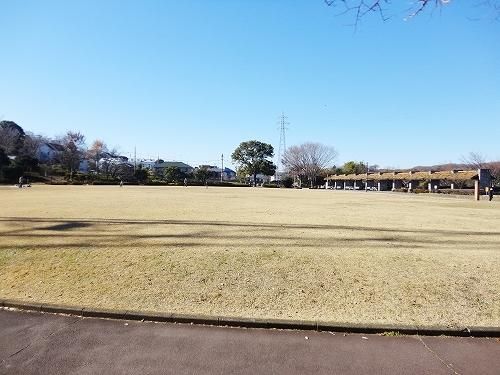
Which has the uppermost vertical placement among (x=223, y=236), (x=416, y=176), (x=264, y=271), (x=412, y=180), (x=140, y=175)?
(x=416, y=176)

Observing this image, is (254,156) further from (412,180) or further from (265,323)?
(265,323)

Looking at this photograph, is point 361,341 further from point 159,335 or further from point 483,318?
point 159,335

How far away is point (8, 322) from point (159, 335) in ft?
5.96

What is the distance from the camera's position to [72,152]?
60.2 meters

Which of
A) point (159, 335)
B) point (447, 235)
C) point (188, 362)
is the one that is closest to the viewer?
point (188, 362)

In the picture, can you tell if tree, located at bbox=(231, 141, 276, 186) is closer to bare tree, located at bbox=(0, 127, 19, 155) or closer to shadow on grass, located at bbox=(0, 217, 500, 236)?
bare tree, located at bbox=(0, 127, 19, 155)

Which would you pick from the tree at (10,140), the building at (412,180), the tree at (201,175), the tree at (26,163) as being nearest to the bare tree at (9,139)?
the tree at (10,140)

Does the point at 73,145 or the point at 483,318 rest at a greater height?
the point at 73,145

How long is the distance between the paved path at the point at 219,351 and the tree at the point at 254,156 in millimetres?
73323

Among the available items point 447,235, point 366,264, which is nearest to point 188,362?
point 366,264

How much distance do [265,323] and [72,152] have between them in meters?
63.2

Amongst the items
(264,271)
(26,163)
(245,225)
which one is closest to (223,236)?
(245,225)

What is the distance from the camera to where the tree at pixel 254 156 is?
7744 cm

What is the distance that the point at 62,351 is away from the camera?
359cm
